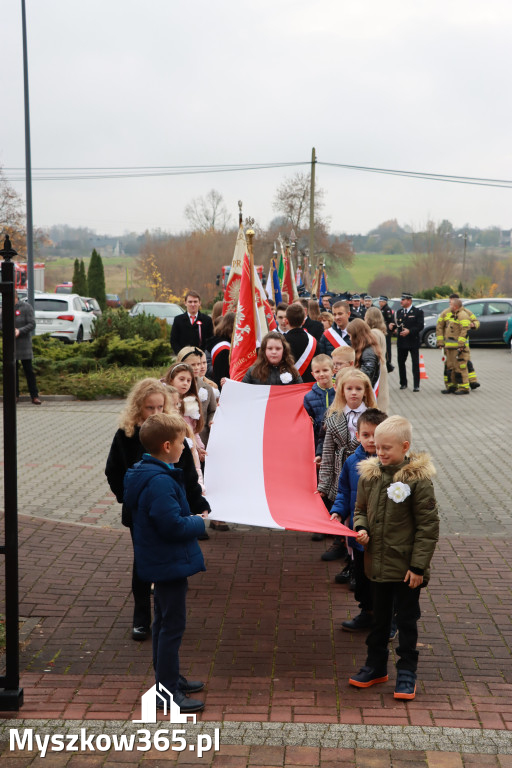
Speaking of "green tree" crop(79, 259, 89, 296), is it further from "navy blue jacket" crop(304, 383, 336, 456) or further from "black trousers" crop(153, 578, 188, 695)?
"black trousers" crop(153, 578, 188, 695)

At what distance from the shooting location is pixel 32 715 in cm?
460

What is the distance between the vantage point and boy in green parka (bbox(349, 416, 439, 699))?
4789mm

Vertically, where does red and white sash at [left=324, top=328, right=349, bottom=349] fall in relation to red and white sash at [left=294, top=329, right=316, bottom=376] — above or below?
above

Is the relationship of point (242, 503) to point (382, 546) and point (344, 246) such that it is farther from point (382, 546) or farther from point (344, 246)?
point (344, 246)

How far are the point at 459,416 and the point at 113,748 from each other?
39.7 ft

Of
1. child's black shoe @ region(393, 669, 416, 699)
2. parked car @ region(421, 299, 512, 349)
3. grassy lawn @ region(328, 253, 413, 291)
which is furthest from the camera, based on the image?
grassy lawn @ region(328, 253, 413, 291)

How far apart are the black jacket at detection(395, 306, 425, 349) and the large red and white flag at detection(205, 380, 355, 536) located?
11196 mm

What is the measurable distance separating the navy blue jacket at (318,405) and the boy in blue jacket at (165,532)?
285cm

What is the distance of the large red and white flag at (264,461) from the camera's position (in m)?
6.02

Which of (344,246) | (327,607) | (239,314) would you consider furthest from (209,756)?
(344,246)

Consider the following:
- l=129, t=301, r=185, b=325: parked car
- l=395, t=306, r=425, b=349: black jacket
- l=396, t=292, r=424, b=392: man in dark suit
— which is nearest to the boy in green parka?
l=396, t=292, r=424, b=392: man in dark suit

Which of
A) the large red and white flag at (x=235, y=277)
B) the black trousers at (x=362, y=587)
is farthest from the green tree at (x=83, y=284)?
the black trousers at (x=362, y=587)

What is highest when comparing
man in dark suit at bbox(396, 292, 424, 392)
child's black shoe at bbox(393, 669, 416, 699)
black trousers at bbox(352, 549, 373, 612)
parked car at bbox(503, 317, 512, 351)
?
man in dark suit at bbox(396, 292, 424, 392)

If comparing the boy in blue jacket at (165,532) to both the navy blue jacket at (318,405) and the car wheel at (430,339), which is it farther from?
the car wheel at (430,339)
